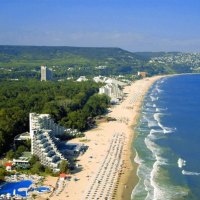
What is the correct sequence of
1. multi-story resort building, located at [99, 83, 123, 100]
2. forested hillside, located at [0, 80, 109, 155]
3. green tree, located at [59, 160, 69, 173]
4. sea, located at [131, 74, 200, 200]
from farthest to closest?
multi-story resort building, located at [99, 83, 123, 100] → forested hillside, located at [0, 80, 109, 155] → green tree, located at [59, 160, 69, 173] → sea, located at [131, 74, 200, 200]

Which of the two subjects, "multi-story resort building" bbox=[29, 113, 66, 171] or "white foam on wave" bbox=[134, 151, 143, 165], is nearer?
"multi-story resort building" bbox=[29, 113, 66, 171]

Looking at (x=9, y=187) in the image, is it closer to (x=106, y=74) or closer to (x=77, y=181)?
(x=77, y=181)

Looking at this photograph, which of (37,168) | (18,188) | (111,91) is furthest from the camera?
(111,91)

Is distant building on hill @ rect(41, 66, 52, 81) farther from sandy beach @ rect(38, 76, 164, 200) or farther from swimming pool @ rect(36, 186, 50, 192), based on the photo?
swimming pool @ rect(36, 186, 50, 192)

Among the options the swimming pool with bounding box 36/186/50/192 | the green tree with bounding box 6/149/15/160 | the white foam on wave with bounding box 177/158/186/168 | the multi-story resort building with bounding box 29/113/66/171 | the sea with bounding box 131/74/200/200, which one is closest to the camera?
the swimming pool with bounding box 36/186/50/192

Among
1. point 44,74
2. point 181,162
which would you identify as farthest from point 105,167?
point 44,74

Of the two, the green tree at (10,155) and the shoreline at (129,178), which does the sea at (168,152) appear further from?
the green tree at (10,155)

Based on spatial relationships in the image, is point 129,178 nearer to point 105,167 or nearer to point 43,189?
point 105,167

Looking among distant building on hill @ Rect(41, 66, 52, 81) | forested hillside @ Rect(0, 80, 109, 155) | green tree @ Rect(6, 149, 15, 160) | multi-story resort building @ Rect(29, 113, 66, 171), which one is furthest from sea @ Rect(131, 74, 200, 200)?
distant building on hill @ Rect(41, 66, 52, 81)
